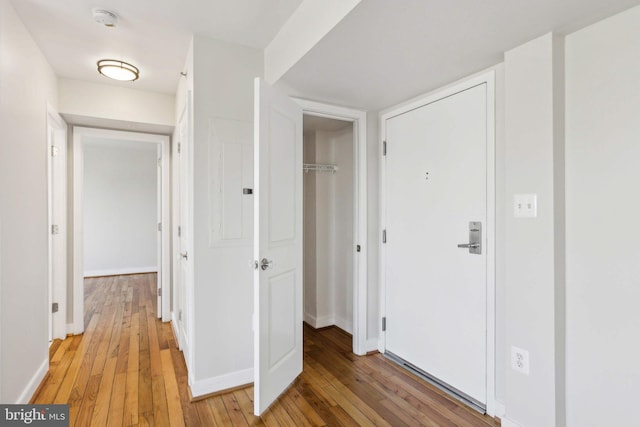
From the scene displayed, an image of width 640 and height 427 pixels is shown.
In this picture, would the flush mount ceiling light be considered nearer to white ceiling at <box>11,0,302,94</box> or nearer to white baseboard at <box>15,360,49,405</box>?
white ceiling at <box>11,0,302,94</box>

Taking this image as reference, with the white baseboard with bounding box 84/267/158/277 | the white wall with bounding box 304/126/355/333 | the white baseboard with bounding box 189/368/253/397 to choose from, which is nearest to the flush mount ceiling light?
the white wall with bounding box 304/126/355/333

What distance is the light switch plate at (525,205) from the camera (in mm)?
1656

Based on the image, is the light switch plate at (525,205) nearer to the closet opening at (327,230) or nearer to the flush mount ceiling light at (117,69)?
the closet opening at (327,230)

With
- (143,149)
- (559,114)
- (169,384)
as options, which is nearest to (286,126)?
(559,114)

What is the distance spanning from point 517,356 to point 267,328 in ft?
4.71

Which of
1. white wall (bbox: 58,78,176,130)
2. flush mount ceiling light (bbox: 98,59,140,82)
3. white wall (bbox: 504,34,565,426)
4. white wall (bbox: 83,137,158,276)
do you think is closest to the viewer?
white wall (bbox: 504,34,565,426)

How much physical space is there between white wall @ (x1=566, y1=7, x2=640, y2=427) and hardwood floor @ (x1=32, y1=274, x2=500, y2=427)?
0.66 m

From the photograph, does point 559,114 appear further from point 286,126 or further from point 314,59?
point 286,126

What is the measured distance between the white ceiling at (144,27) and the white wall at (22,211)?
0.14 metres

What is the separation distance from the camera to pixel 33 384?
214cm

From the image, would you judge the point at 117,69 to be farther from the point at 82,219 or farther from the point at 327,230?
the point at 327,230

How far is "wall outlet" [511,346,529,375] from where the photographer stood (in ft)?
5.58

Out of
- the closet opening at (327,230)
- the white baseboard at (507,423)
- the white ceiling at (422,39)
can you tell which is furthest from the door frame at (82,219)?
the white baseboard at (507,423)

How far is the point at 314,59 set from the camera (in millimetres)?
1923
